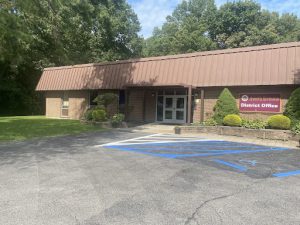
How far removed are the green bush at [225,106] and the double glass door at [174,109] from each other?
11.9ft

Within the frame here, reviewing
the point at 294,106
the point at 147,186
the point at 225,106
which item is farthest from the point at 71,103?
the point at 147,186

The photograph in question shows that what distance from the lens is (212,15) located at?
4722 centimetres

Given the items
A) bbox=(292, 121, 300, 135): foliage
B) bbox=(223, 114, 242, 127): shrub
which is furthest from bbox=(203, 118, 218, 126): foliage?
bbox=(292, 121, 300, 135): foliage

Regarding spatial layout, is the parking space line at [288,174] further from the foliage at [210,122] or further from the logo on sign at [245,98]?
the logo on sign at [245,98]

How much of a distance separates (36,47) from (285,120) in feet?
92.0

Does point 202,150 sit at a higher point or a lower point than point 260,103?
lower

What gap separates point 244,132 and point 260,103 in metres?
2.68

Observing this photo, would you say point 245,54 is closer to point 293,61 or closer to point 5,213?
point 293,61

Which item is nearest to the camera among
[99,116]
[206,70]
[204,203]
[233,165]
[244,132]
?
[204,203]

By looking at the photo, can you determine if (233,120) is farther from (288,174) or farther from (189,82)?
(288,174)

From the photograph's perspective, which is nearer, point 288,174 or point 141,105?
point 288,174

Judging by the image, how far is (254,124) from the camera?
49.6 feet

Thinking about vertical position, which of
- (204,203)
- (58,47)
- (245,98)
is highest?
(58,47)

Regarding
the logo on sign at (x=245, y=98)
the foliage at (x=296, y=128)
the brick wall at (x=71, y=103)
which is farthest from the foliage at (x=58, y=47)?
the foliage at (x=296, y=128)
